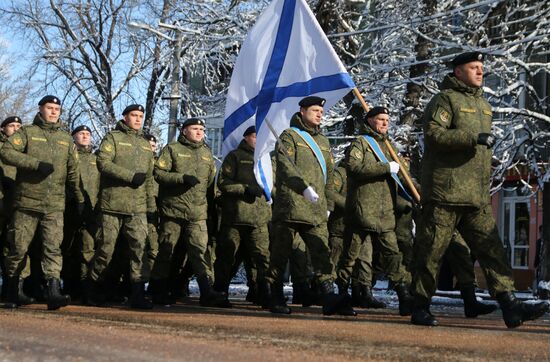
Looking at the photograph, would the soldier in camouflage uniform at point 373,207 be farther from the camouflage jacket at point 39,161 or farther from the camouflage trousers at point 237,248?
the camouflage jacket at point 39,161

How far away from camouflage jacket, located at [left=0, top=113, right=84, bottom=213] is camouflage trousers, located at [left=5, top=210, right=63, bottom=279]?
8cm

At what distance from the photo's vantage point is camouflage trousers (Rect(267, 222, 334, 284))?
34.3 feet

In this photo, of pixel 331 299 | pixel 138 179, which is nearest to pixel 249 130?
pixel 138 179

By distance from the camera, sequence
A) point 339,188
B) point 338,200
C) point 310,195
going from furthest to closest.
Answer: point 339,188 < point 338,200 < point 310,195

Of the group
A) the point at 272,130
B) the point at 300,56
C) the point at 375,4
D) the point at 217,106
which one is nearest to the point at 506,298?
the point at 272,130

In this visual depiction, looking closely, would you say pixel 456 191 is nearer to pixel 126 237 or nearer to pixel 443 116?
pixel 443 116

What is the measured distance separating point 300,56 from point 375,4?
39.3ft

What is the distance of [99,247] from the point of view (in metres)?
11.6

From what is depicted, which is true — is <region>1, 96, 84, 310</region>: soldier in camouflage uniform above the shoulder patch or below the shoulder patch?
below

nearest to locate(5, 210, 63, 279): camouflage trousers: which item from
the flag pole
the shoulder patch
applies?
the flag pole

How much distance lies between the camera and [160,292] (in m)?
12.5

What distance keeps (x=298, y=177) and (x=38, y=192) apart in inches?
107

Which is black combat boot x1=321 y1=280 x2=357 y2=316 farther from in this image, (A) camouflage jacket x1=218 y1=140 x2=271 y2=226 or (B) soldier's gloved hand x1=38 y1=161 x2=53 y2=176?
(B) soldier's gloved hand x1=38 y1=161 x2=53 y2=176

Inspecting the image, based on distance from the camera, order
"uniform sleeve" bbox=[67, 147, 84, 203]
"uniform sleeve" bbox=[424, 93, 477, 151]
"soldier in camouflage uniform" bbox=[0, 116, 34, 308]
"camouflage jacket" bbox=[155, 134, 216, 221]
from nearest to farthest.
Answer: "uniform sleeve" bbox=[424, 93, 477, 151] < "uniform sleeve" bbox=[67, 147, 84, 203] < "camouflage jacket" bbox=[155, 134, 216, 221] < "soldier in camouflage uniform" bbox=[0, 116, 34, 308]
